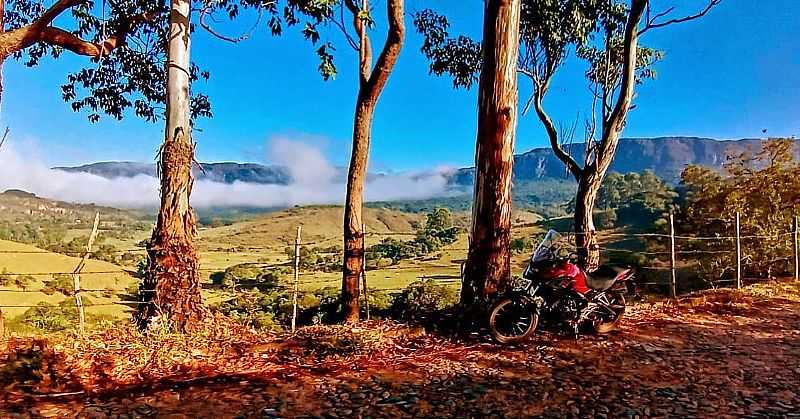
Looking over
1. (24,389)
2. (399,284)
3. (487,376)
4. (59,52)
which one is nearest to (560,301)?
(487,376)

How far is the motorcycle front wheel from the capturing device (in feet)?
17.1

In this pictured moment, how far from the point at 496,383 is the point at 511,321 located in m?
1.32

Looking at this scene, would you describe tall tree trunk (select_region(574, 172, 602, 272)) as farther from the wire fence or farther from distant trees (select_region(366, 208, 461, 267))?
distant trees (select_region(366, 208, 461, 267))

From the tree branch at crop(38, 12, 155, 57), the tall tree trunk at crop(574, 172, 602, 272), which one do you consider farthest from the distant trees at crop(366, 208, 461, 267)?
the tree branch at crop(38, 12, 155, 57)

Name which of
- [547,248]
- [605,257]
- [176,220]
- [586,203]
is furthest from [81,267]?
[605,257]

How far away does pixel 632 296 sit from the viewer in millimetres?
8648

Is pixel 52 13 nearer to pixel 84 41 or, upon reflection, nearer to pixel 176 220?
pixel 84 41

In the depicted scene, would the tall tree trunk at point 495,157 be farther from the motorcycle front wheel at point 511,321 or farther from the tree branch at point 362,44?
the tree branch at point 362,44

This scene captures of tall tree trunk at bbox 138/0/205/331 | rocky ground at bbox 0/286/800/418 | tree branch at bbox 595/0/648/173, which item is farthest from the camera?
tree branch at bbox 595/0/648/173

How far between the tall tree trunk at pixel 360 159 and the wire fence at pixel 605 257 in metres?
0.19

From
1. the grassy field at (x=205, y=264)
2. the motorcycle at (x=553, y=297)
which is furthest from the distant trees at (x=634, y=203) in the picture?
the motorcycle at (x=553, y=297)

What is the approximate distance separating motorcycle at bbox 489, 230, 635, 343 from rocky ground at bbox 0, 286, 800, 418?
21cm

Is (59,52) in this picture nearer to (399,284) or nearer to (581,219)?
(399,284)

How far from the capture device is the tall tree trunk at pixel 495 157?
229 inches
